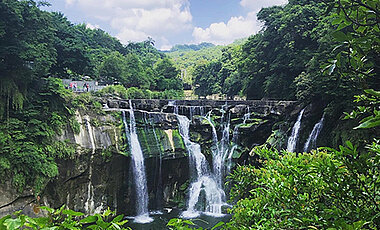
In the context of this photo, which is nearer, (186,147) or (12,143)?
(12,143)

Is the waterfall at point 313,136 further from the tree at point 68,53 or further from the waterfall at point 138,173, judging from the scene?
the tree at point 68,53

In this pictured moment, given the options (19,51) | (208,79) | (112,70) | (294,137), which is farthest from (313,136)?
(208,79)

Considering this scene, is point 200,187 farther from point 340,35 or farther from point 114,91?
point 340,35

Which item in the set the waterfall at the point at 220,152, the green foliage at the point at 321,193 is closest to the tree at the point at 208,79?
the waterfall at the point at 220,152

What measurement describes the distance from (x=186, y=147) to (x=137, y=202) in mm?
4048

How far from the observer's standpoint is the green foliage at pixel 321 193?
1349 millimetres

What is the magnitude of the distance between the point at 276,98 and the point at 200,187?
368 inches

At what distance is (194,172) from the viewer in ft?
50.2

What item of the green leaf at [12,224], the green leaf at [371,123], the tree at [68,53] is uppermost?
the tree at [68,53]

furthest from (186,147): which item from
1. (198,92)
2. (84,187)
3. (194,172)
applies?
(198,92)

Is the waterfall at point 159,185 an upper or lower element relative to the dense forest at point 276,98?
lower

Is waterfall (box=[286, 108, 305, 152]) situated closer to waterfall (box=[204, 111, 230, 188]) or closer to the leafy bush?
waterfall (box=[204, 111, 230, 188])

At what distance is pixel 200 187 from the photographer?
14.9 meters

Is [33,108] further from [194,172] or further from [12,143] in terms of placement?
[194,172]
